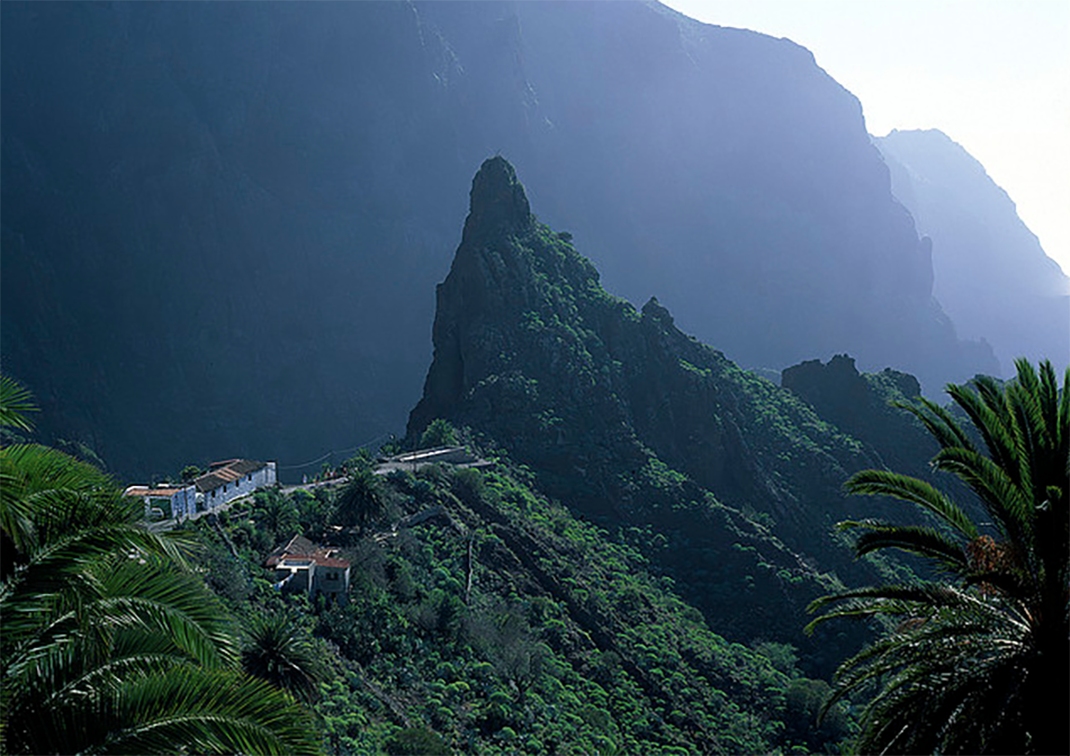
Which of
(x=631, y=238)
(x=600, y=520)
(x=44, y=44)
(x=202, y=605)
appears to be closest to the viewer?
(x=202, y=605)

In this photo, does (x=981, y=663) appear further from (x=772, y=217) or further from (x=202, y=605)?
(x=772, y=217)

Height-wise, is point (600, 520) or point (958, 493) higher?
point (958, 493)

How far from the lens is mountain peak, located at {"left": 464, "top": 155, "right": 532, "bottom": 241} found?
6688 centimetres

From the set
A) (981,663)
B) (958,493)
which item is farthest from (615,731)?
(958,493)

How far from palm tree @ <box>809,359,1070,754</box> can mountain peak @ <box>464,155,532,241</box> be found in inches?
2322

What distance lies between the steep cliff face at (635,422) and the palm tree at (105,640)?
146 ft

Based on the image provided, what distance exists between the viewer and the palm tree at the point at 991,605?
753 centimetres

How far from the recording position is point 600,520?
54281 mm

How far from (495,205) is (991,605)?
6121 cm

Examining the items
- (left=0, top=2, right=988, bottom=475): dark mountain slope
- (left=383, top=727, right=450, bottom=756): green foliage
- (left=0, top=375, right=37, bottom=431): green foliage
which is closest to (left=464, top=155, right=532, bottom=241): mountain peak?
(left=383, top=727, right=450, bottom=756): green foliage

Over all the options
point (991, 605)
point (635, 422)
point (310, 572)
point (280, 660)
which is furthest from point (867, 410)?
point (991, 605)

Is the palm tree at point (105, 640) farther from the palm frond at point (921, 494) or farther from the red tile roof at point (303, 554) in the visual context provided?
the red tile roof at point (303, 554)

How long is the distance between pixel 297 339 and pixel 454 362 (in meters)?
90.5

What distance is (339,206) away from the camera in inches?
6245
